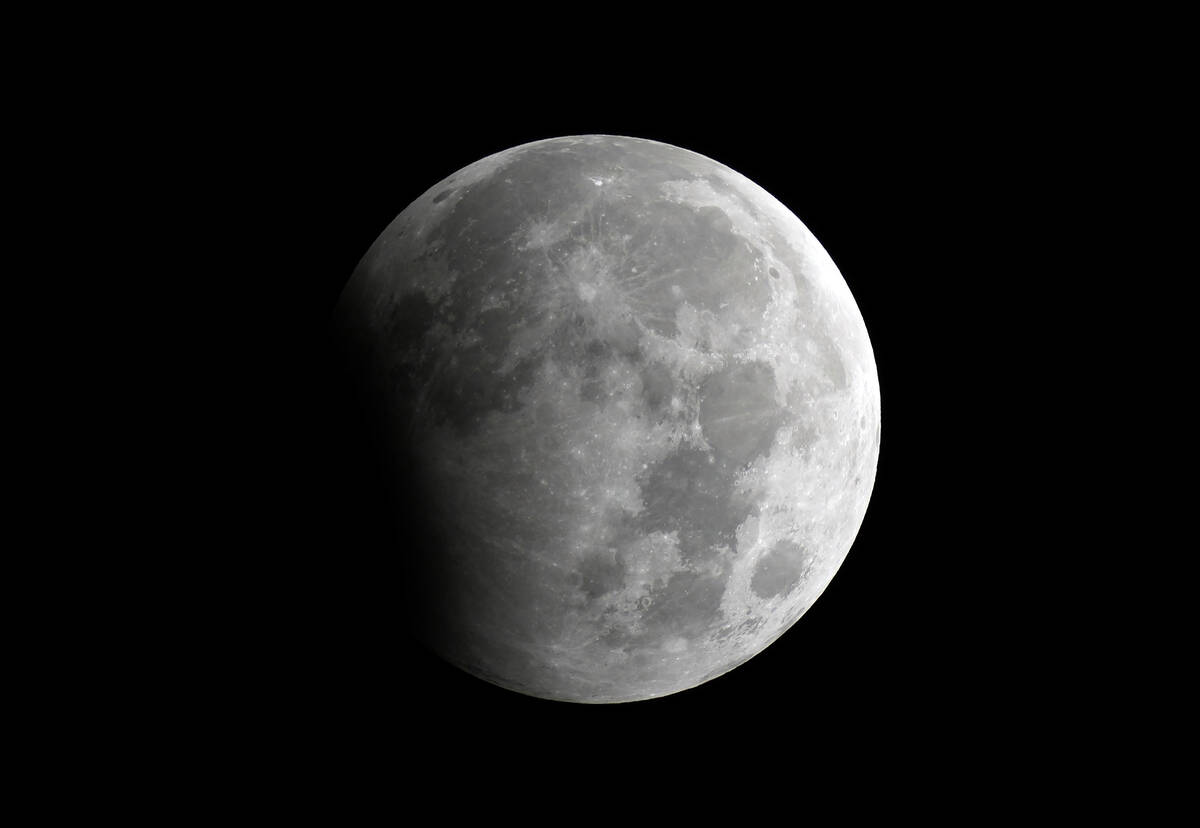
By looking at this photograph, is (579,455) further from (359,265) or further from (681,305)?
(359,265)

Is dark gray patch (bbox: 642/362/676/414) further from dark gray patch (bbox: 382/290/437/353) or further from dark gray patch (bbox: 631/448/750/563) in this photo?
dark gray patch (bbox: 382/290/437/353)

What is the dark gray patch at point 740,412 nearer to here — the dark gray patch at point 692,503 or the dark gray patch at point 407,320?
the dark gray patch at point 692,503

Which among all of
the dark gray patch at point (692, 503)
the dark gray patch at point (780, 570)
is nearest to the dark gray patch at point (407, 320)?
the dark gray patch at point (692, 503)

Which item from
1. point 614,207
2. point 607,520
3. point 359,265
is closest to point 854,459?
point 607,520

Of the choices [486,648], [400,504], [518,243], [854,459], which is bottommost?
[486,648]

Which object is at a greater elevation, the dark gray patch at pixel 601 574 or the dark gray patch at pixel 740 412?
the dark gray patch at pixel 740 412

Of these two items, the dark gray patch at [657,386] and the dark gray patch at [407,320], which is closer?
the dark gray patch at [657,386]

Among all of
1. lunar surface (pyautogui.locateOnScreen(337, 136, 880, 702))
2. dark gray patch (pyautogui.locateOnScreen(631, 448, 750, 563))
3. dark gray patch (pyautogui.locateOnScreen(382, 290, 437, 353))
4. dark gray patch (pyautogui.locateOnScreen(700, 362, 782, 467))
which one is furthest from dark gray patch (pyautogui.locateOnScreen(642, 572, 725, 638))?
dark gray patch (pyautogui.locateOnScreen(382, 290, 437, 353))
